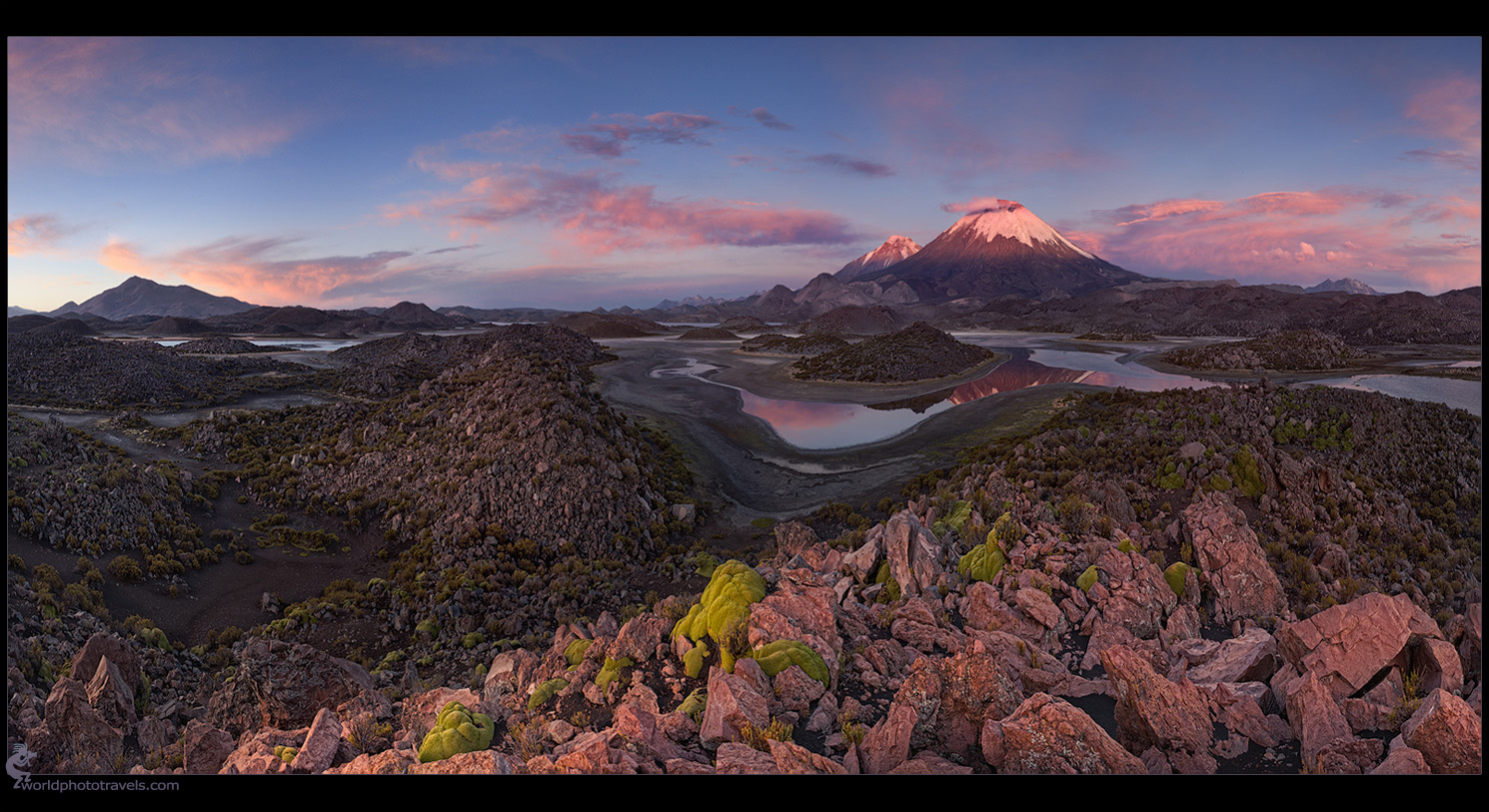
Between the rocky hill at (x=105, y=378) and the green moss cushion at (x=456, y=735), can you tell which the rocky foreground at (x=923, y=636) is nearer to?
the green moss cushion at (x=456, y=735)

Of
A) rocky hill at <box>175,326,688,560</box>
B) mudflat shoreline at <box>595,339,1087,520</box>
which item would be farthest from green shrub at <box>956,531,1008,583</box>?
mudflat shoreline at <box>595,339,1087,520</box>

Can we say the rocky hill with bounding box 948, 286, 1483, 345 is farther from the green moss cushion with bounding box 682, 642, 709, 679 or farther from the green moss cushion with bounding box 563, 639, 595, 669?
the green moss cushion with bounding box 563, 639, 595, 669

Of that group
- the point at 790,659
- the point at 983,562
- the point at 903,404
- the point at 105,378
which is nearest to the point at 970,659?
the point at 790,659

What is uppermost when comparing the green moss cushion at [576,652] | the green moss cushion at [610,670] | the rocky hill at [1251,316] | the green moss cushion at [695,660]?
the rocky hill at [1251,316]

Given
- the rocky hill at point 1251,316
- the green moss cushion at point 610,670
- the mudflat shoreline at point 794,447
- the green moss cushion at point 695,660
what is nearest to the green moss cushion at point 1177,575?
the green moss cushion at point 695,660

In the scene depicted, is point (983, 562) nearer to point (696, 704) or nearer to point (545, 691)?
point (696, 704)

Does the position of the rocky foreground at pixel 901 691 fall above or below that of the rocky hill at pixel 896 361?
below
